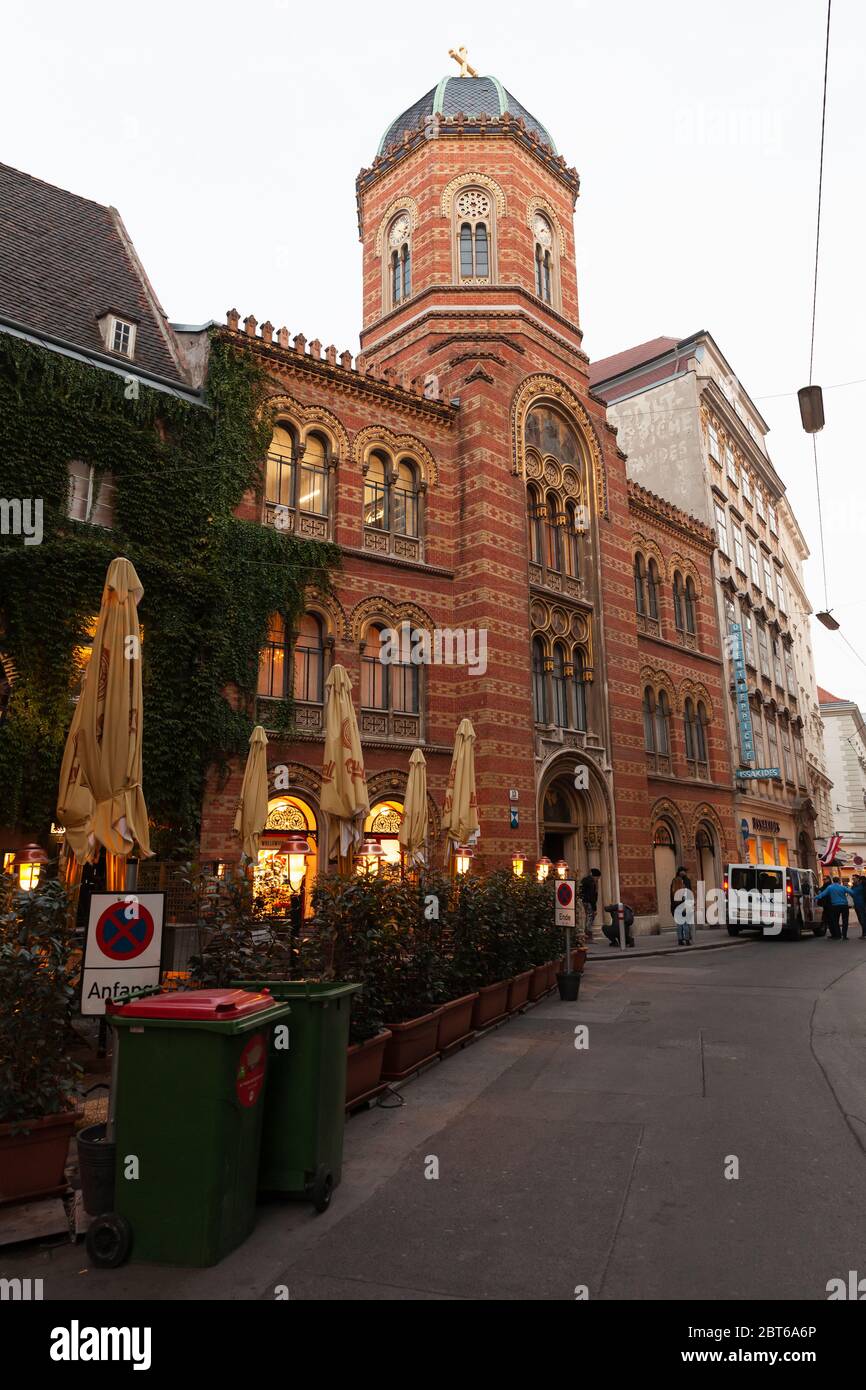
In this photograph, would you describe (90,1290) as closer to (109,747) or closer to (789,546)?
(109,747)

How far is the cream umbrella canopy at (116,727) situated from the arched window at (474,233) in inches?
886

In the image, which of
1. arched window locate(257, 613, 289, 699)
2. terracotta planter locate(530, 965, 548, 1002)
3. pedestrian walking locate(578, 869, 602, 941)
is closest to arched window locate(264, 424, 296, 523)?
arched window locate(257, 613, 289, 699)

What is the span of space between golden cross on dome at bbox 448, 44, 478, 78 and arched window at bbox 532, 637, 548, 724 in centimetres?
2124

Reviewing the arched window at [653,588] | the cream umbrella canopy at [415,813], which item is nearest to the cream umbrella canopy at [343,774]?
the cream umbrella canopy at [415,813]

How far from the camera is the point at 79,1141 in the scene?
4.93 meters

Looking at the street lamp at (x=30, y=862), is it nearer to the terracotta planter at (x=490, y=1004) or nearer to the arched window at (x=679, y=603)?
the terracotta planter at (x=490, y=1004)

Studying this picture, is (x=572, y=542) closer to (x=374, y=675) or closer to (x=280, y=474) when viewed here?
(x=374, y=675)

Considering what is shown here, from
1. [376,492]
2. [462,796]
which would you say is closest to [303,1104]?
[462,796]

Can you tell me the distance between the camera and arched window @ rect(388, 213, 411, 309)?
28.9 meters

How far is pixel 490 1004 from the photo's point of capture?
37.2 ft

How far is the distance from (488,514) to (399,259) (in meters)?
11.4

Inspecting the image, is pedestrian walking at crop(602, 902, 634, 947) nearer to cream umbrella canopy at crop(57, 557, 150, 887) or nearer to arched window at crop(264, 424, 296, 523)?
arched window at crop(264, 424, 296, 523)
